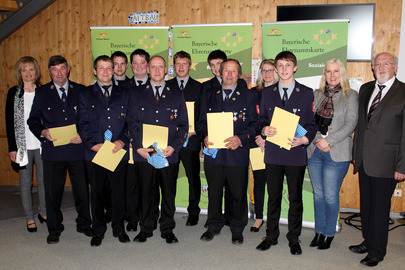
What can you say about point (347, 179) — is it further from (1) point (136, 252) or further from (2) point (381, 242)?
(1) point (136, 252)

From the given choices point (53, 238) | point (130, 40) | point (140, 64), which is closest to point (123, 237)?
point (53, 238)

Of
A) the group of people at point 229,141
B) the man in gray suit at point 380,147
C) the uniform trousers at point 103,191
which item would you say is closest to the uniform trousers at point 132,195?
the group of people at point 229,141

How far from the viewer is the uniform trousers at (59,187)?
341 cm

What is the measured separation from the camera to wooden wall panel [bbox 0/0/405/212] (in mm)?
4223

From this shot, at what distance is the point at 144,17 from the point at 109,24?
57 centimetres

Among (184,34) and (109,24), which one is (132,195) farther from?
(109,24)

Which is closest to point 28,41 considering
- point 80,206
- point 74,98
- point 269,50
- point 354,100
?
point 74,98

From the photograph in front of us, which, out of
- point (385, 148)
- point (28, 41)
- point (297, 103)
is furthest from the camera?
point (28, 41)

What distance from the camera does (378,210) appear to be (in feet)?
9.56

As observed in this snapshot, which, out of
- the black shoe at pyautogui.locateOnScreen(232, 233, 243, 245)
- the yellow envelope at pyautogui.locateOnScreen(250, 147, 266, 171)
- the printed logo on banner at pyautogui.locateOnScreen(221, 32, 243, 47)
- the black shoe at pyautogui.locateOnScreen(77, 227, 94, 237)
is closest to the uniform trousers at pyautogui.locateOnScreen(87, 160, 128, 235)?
the black shoe at pyautogui.locateOnScreen(77, 227, 94, 237)

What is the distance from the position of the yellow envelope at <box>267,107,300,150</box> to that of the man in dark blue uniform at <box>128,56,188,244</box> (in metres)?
0.84

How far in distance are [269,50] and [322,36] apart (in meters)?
0.59

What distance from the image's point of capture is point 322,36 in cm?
381

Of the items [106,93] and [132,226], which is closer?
[106,93]
